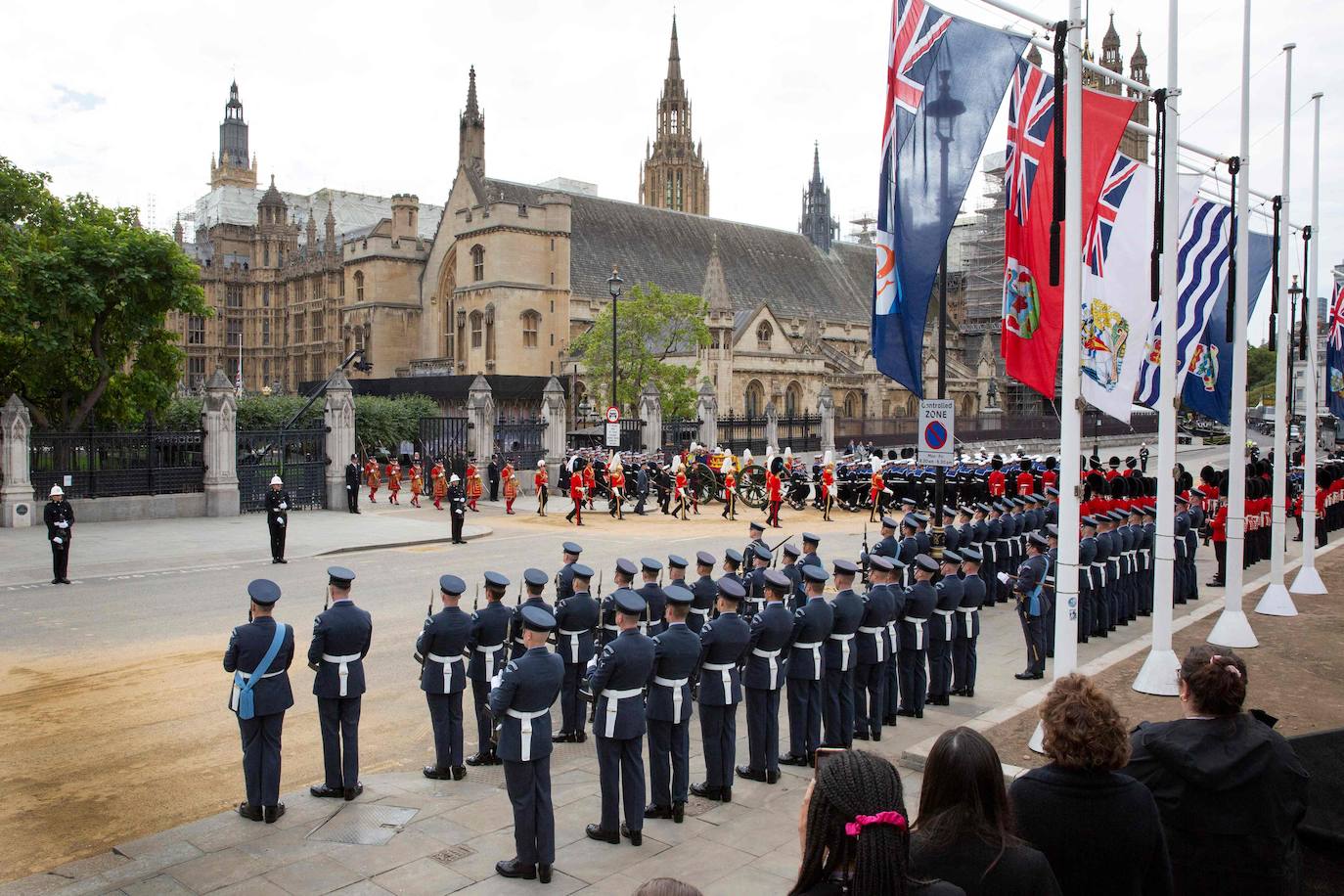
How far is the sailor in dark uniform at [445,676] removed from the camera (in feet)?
26.2

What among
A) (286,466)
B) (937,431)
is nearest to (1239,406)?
(937,431)

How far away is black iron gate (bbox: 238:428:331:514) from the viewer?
26.2m

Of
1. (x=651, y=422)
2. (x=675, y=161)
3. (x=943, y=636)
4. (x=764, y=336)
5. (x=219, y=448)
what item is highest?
(x=675, y=161)

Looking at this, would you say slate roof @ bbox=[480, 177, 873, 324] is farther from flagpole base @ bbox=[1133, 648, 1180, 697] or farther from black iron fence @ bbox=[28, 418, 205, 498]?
flagpole base @ bbox=[1133, 648, 1180, 697]

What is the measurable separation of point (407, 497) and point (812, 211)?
64381 millimetres

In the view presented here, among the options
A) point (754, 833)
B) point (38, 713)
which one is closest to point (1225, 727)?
point (754, 833)

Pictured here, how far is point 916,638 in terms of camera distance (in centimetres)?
984

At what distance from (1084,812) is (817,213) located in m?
88.5

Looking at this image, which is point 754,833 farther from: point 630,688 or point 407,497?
point 407,497

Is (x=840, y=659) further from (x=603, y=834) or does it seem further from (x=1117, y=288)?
(x=1117, y=288)

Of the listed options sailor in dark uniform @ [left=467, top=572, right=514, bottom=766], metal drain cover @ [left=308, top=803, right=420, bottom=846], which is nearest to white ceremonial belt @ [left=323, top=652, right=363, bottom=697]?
metal drain cover @ [left=308, top=803, right=420, bottom=846]

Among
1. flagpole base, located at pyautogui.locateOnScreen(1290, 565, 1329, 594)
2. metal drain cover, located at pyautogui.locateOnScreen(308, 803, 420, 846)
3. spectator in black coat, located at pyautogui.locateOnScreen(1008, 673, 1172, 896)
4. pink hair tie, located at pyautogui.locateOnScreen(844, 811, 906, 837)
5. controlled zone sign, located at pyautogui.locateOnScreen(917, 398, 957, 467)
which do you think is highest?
controlled zone sign, located at pyautogui.locateOnScreen(917, 398, 957, 467)

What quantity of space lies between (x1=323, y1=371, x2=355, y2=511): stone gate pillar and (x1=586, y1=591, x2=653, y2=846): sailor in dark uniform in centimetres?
2181

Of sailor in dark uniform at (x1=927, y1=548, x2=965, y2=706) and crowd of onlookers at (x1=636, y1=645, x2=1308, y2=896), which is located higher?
crowd of onlookers at (x1=636, y1=645, x2=1308, y2=896)
